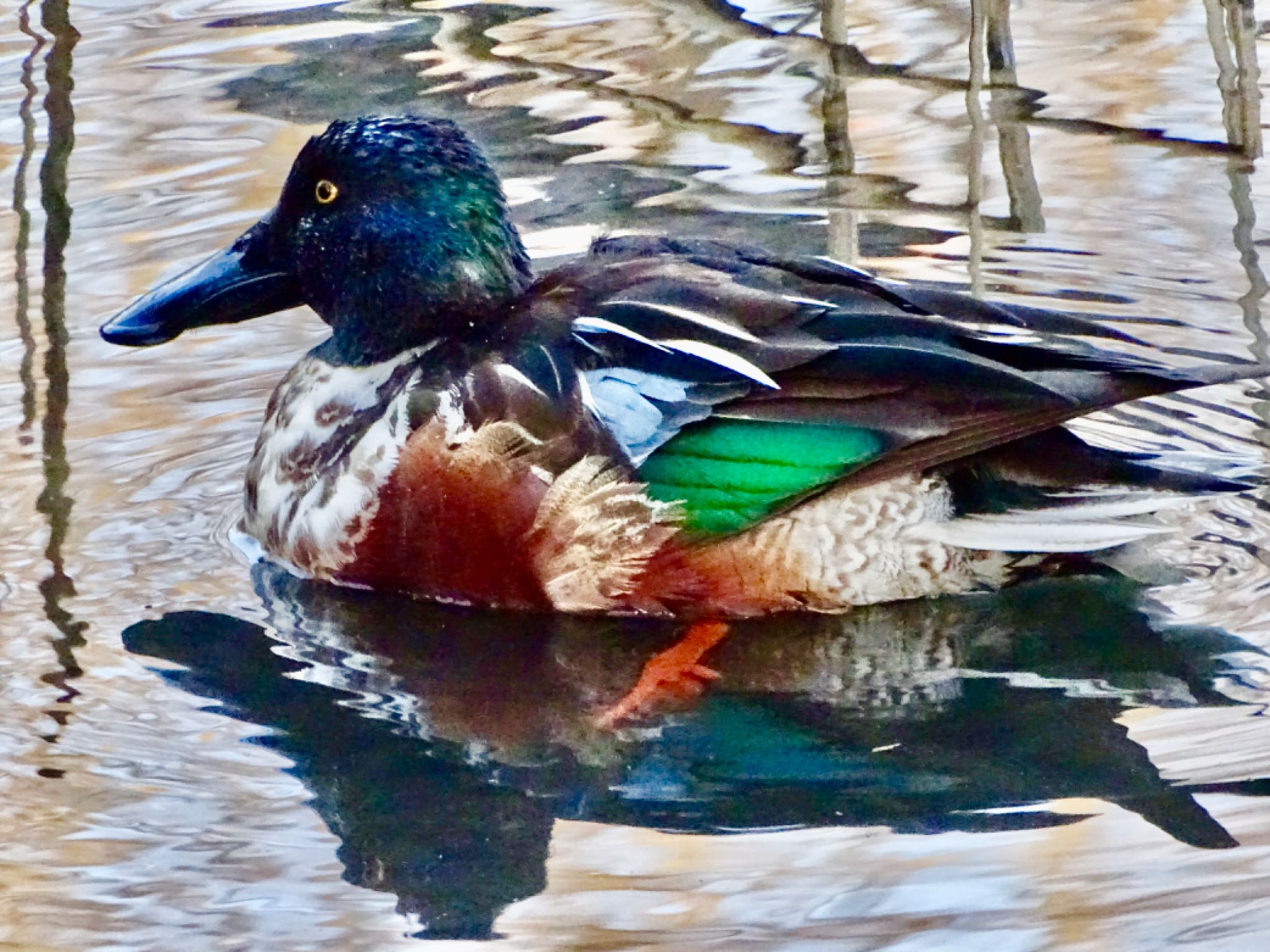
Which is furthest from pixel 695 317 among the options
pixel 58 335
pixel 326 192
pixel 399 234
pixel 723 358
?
pixel 58 335

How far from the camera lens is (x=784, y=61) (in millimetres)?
7793

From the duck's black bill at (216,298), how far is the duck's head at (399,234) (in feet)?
0.36

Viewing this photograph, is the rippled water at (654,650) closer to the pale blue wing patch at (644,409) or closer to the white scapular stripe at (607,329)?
the pale blue wing patch at (644,409)

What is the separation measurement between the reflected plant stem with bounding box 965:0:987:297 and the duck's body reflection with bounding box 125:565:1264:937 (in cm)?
205

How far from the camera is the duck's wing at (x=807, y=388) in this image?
4.11 metres

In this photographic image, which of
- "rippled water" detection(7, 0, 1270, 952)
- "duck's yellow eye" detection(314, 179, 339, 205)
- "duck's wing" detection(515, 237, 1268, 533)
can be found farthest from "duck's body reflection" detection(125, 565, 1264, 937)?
"duck's yellow eye" detection(314, 179, 339, 205)

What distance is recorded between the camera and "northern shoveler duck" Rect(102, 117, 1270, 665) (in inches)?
164

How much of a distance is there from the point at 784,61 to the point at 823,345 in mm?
3814

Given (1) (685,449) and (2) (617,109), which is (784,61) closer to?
(2) (617,109)

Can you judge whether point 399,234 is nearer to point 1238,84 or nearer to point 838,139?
point 838,139

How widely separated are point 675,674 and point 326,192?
1470 mm

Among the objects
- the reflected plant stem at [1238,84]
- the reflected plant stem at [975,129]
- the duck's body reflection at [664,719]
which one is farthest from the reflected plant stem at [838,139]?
the duck's body reflection at [664,719]

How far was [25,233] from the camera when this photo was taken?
21.6 feet

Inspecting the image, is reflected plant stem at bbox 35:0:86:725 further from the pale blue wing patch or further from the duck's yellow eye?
the pale blue wing patch
